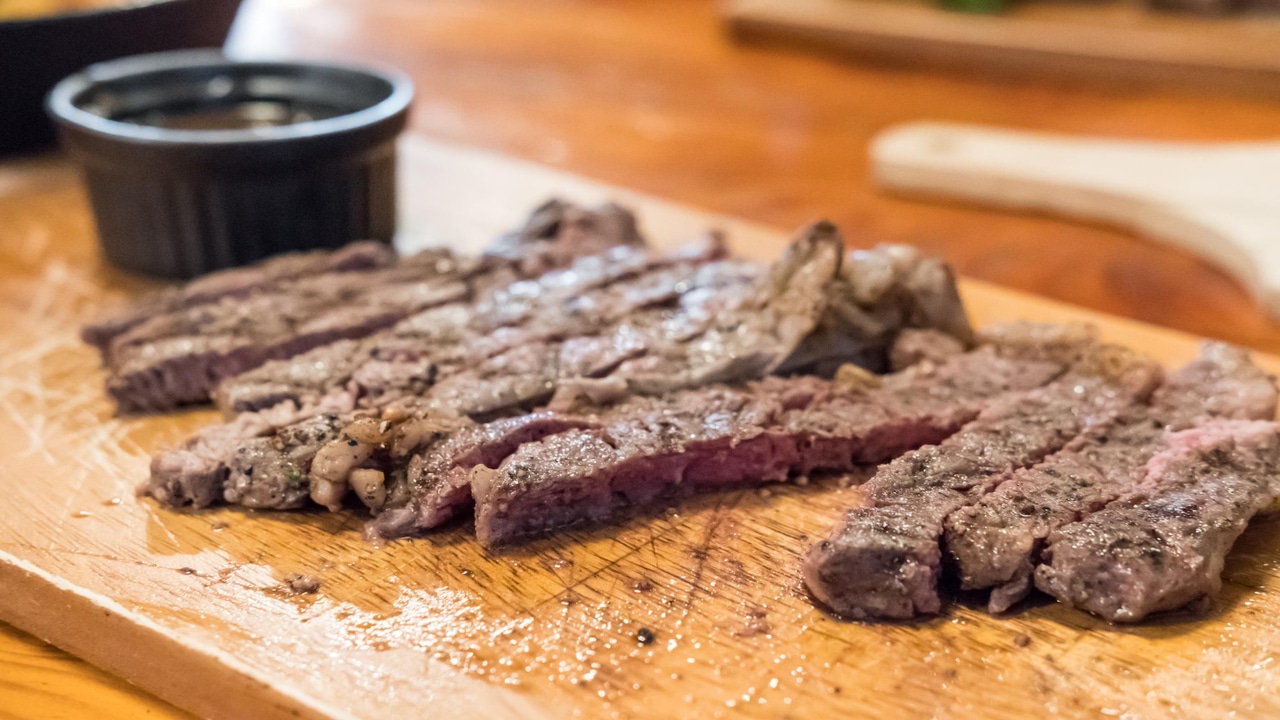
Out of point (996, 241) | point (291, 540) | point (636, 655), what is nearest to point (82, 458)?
point (291, 540)

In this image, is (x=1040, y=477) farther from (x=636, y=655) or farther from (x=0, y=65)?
(x=0, y=65)

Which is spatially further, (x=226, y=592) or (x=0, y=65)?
(x=0, y=65)

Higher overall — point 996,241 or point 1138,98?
point 1138,98

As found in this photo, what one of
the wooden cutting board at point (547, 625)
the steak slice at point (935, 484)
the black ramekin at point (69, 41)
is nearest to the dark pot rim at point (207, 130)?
the black ramekin at point (69, 41)

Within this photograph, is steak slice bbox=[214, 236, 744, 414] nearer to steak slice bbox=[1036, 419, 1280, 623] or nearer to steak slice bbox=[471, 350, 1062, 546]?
steak slice bbox=[471, 350, 1062, 546]

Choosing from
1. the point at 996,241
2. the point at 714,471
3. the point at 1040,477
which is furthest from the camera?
the point at 996,241

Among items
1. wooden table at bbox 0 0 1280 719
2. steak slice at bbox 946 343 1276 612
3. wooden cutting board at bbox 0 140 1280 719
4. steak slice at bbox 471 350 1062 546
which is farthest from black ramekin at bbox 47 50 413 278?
steak slice at bbox 946 343 1276 612

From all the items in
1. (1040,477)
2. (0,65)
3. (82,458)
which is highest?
(0,65)

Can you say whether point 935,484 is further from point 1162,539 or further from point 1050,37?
point 1050,37
